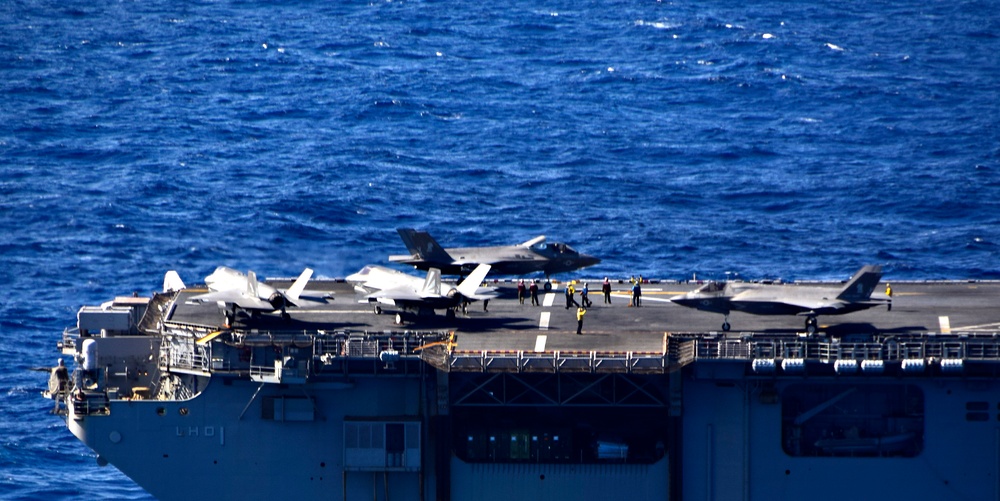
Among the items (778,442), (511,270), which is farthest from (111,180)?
(778,442)

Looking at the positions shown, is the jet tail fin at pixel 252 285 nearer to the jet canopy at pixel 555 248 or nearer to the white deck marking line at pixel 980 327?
the jet canopy at pixel 555 248

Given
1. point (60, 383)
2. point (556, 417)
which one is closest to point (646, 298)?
point (556, 417)

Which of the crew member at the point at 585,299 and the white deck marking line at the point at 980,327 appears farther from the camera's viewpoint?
the crew member at the point at 585,299

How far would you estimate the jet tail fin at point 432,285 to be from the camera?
6550 cm

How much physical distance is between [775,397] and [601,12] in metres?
114

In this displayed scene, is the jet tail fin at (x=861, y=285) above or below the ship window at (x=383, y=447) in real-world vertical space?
above

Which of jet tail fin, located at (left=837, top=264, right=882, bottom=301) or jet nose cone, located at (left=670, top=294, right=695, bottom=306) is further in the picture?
jet nose cone, located at (left=670, top=294, right=695, bottom=306)

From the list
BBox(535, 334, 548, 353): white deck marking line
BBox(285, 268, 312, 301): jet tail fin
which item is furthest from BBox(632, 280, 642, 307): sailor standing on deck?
BBox(285, 268, 312, 301): jet tail fin

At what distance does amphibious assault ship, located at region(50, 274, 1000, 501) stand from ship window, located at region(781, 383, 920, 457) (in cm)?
7

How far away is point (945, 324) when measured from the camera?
2530 inches

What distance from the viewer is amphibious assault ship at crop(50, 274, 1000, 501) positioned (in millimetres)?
57812

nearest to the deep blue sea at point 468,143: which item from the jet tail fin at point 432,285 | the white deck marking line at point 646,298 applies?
the jet tail fin at point 432,285

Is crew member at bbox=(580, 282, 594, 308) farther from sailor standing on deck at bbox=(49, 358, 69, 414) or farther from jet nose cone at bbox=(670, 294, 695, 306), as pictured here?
sailor standing on deck at bbox=(49, 358, 69, 414)

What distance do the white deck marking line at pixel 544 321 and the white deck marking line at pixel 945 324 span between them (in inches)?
623
